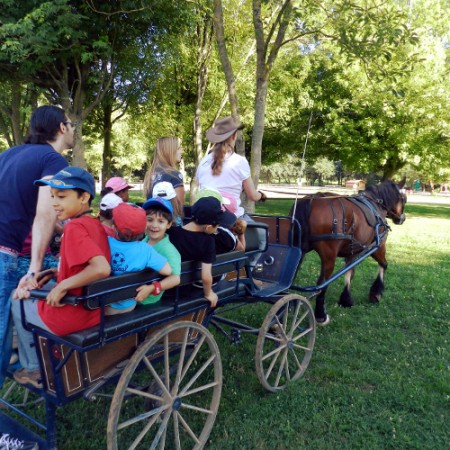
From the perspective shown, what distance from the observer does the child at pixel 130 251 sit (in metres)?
2.36

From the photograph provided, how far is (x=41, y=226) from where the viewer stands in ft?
8.35

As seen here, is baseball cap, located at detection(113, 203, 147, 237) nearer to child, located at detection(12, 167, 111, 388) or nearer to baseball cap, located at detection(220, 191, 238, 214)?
child, located at detection(12, 167, 111, 388)

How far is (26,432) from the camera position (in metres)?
2.52

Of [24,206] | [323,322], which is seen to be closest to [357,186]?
[323,322]

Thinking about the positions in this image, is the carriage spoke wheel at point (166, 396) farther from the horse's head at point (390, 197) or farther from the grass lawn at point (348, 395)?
the horse's head at point (390, 197)

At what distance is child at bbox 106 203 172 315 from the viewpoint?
2355 mm

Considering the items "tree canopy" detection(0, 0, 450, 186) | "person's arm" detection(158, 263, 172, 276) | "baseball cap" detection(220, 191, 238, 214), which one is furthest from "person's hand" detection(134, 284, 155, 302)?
"tree canopy" detection(0, 0, 450, 186)

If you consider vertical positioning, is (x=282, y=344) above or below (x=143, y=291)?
below

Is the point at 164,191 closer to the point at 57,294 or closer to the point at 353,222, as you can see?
the point at 57,294

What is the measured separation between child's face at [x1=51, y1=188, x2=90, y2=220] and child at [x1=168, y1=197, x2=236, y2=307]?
728 mm

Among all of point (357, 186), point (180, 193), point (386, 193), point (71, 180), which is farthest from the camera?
point (357, 186)

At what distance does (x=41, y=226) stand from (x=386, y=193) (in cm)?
557

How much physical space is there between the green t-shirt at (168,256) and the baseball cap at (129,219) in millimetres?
353

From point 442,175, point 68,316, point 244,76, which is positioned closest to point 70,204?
point 68,316
